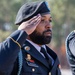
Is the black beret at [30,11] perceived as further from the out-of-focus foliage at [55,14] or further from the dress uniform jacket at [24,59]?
the out-of-focus foliage at [55,14]

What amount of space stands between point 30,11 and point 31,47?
333mm

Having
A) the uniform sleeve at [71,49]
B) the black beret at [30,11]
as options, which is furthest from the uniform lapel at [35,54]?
the uniform sleeve at [71,49]

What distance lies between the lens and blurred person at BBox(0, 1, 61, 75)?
93.0 inches

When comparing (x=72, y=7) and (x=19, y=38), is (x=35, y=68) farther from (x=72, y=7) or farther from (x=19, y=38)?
Result: (x=72, y=7)

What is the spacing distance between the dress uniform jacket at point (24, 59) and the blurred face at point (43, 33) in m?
0.08

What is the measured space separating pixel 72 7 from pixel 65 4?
0.83m

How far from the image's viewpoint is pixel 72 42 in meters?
3.18

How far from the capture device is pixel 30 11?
111 inches

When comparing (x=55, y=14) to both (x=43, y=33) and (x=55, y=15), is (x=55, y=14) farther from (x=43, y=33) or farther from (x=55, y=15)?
(x=43, y=33)

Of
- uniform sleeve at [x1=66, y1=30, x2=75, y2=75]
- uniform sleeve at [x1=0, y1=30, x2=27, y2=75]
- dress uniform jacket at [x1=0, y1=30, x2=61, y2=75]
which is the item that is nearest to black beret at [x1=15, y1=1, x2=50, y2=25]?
dress uniform jacket at [x1=0, y1=30, x2=61, y2=75]

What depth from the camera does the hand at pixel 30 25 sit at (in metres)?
2.51

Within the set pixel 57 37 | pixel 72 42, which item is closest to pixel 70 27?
pixel 57 37

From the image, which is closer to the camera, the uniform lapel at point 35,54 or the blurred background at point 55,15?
the uniform lapel at point 35,54

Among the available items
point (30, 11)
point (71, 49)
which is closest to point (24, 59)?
point (30, 11)
